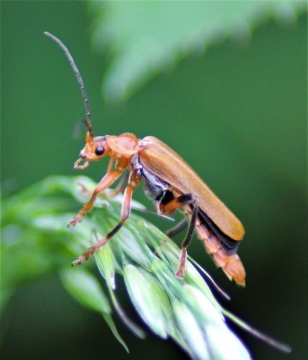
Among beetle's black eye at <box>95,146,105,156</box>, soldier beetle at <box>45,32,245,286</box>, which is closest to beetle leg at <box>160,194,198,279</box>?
soldier beetle at <box>45,32,245,286</box>

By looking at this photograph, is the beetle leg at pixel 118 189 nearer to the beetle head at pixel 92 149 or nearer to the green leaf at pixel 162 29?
the beetle head at pixel 92 149

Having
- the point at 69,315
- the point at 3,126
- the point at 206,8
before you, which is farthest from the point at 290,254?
the point at 3,126

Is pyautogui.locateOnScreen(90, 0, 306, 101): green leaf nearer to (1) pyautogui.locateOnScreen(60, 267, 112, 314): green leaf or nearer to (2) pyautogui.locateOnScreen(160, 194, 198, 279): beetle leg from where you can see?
(2) pyautogui.locateOnScreen(160, 194, 198, 279): beetle leg

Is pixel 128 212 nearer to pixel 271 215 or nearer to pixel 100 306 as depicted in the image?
pixel 100 306

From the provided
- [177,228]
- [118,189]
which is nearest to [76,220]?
[118,189]

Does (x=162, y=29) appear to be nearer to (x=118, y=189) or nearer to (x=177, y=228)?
(x=118, y=189)
